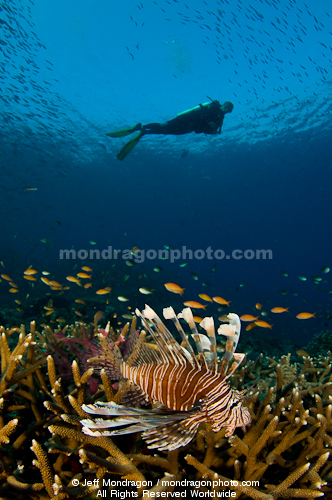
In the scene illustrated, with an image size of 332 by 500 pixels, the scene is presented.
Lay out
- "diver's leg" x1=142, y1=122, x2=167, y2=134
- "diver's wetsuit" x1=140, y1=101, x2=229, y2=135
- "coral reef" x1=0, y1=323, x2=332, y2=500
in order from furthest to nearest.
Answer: "diver's leg" x1=142, y1=122, x2=167, y2=134
"diver's wetsuit" x1=140, y1=101, x2=229, y2=135
"coral reef" x1=0, y1=323, x2=332, y2=500

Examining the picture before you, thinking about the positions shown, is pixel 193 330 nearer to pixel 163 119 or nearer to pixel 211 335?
pixel 211 335

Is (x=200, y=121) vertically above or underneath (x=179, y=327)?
above

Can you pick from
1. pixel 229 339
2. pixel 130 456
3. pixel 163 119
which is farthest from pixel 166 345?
pixel 163 119

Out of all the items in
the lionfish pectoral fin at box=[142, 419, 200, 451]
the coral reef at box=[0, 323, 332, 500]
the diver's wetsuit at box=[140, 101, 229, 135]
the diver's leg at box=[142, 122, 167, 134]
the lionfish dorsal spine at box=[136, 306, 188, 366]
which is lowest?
the coral reef at box=[0, 323, 332, 500]

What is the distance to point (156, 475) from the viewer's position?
4.79ft

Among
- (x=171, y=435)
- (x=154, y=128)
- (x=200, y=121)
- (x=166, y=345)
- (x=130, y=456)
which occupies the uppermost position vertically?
(x=154, y=128)

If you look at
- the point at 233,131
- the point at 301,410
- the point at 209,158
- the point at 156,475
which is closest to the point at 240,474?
the point at 156,475

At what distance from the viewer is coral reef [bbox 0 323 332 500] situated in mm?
1293

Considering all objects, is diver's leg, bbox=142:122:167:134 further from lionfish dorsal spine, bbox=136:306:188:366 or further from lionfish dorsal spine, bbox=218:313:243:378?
lionfish dorsal spine, bbox=218:313:243:378

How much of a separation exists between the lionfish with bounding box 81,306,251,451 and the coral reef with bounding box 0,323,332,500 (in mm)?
181

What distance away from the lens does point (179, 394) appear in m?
1.36

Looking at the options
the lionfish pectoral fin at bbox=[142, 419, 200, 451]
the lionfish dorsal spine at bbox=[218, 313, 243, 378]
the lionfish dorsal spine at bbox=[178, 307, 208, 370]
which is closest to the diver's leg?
the lionfish dorsal spine at bbox=[178, 307, 208, 370]

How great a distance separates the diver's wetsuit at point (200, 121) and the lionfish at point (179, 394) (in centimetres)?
992

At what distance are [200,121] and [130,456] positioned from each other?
1118 cm
